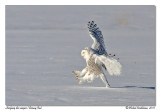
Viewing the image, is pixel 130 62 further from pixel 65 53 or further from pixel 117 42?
pixel 117 42

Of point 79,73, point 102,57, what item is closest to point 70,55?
point 79,73

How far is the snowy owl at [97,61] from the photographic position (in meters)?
11.8

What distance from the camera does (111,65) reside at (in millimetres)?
11750

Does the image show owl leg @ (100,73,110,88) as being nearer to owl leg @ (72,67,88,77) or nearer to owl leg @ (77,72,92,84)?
owl leg @ (77,72,92,84)

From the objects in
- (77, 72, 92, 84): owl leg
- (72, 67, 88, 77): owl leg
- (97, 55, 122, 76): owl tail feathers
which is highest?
(97, 55, 122, 76): owl tail feathers

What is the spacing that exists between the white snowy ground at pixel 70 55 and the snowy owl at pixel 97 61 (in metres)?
0.24

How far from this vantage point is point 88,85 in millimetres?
12266

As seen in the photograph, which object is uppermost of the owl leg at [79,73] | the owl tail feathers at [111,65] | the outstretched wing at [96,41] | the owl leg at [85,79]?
the outstretched wing at [96,41]

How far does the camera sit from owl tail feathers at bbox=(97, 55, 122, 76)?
11.7 metres

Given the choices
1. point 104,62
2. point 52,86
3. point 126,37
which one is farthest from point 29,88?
point 126,37

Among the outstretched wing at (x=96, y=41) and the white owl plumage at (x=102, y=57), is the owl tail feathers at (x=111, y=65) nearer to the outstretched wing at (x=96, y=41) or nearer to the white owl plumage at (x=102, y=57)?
the white owl plumage at (x=102, y=57)

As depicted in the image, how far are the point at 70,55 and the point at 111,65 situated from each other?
4.09 m

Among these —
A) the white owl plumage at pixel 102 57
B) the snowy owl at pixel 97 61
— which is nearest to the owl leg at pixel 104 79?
the snowy owl at pixel 97 61

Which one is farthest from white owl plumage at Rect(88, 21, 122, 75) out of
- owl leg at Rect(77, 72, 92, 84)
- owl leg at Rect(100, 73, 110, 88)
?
owl leg at Rect(77, 72, 92, 84)
